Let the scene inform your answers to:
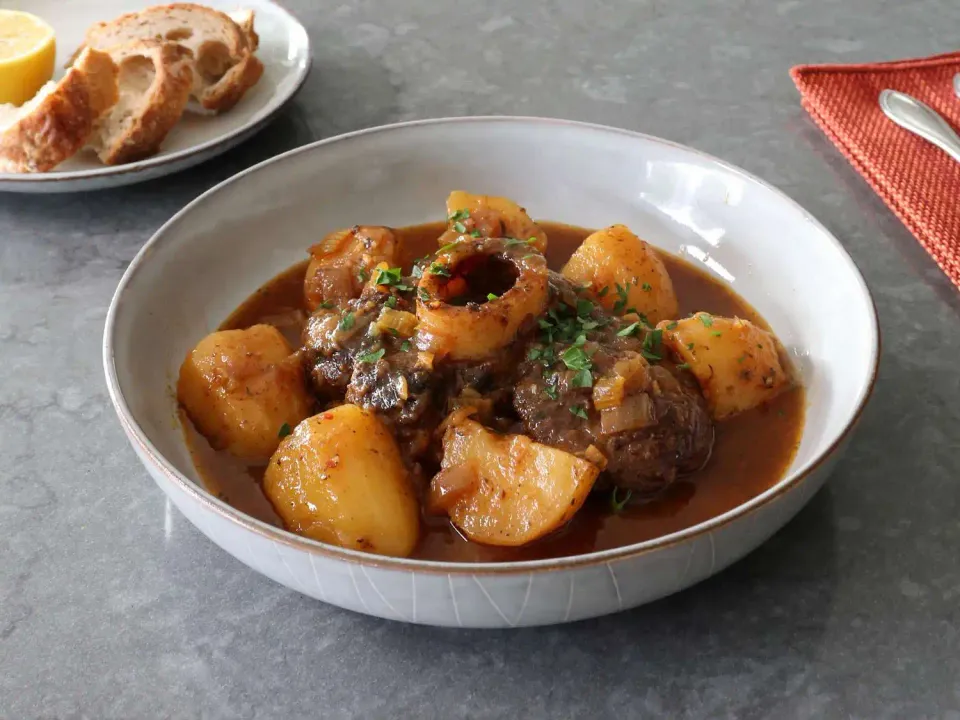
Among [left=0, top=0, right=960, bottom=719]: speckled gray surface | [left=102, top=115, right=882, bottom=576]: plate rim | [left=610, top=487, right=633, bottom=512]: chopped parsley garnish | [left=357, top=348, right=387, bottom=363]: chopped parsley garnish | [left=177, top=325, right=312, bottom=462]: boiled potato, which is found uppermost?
[left=102, top=115, right=882, bottom=576]: plate rim

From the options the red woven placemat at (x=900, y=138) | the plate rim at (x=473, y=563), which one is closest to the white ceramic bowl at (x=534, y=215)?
the plate rim at (x=473, y=563)

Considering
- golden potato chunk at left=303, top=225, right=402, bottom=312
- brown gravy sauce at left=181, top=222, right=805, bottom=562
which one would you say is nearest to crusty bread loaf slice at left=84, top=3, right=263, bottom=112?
golden potato chunk at left=303, top=225, right=402, bottom=312

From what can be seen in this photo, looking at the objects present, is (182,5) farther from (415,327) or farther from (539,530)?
(539,530)

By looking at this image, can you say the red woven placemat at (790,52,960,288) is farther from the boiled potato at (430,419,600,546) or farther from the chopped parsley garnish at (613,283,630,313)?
the boiled potato at (430,419,600,546)

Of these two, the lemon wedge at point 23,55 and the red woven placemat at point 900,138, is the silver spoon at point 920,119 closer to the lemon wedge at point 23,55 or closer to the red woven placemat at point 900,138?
the red woven placemat at point 900,138

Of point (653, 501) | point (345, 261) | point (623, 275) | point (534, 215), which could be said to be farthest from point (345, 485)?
point (534, 215)

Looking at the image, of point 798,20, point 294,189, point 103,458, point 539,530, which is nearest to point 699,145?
point 798,20
